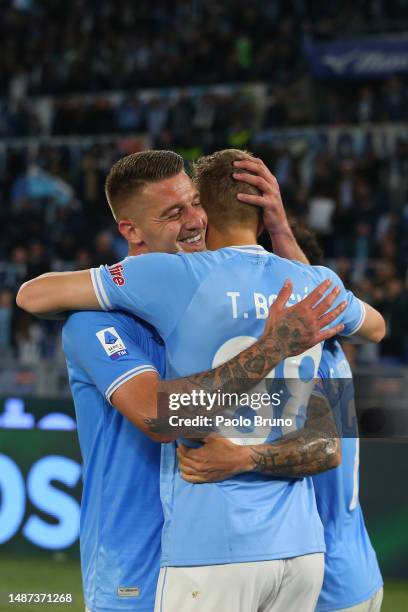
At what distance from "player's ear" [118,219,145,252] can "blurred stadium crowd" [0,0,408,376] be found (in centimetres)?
813

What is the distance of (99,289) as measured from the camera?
2768 millimetres

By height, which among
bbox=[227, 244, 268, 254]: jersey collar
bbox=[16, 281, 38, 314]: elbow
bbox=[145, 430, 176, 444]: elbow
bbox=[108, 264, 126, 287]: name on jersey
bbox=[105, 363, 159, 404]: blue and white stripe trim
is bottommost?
bbox=[145, 430, 176, 444]: elbow

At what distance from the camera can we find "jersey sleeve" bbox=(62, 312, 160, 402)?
2754mm

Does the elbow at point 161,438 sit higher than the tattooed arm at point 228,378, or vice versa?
the tattooed arm at point 228,378

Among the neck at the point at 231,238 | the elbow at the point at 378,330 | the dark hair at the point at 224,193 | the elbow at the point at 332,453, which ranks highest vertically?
the dark hair at the point at 224,193

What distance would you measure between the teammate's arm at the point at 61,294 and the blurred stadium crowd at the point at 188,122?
845 cm

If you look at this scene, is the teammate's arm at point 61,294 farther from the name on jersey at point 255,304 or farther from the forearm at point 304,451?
the forearm at point 304,451

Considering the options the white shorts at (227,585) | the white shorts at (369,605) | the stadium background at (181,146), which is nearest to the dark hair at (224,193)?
the white shorts at (227,585)

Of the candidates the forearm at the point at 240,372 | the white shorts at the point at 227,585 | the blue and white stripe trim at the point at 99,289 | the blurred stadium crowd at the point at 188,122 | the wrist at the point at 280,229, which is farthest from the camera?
the blurred stadium crowd at the point at 188,122

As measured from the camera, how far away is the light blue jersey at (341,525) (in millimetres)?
3148

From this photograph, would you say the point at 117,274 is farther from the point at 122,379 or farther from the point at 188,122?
the point at 188,122

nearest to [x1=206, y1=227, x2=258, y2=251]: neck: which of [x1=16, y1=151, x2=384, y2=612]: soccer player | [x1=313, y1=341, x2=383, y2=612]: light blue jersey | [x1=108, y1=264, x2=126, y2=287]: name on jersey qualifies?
[x1=16, y1=151, x2=384, y2=612]: soccer player

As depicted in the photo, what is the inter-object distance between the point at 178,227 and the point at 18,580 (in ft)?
12.9

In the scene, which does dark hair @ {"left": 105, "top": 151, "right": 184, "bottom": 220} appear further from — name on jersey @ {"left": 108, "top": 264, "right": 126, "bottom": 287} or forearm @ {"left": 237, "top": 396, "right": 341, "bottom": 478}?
forearm @ {"left": 237, "top": 396, "right": 341, "bottom": 478}
